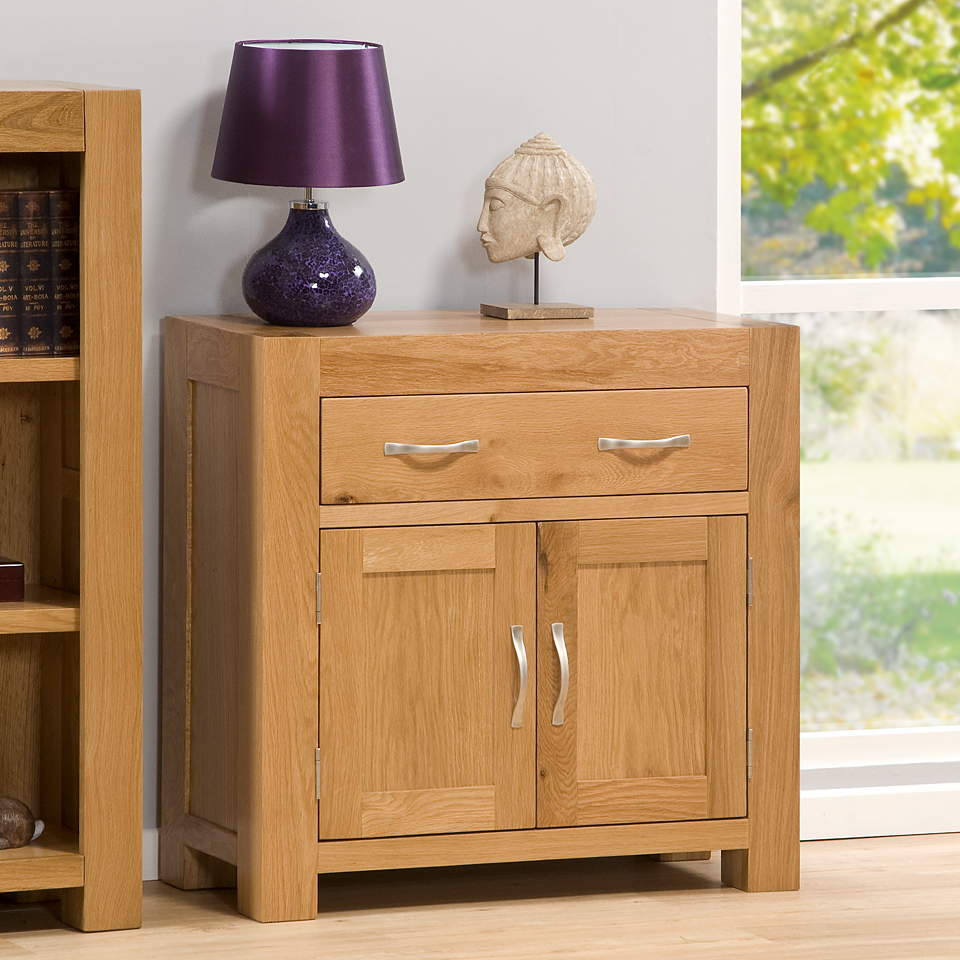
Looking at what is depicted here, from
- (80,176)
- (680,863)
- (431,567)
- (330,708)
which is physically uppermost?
(80,176)

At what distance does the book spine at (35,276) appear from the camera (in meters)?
2.37

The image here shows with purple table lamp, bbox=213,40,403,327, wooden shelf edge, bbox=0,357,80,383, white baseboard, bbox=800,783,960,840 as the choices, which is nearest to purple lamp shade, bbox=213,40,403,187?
purple table lamp, bbox=213,40,403,327

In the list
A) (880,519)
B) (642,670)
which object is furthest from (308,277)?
(880,519)

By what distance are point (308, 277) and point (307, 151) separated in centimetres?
19

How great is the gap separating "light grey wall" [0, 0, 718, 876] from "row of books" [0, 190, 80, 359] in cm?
33

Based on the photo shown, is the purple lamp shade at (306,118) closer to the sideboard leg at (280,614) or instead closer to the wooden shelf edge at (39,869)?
the sideboard leg at (280,614)

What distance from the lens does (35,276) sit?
2383mm

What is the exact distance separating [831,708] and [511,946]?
110 centimetres

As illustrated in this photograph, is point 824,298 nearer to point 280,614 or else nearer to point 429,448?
point 429,448

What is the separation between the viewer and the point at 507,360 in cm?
247

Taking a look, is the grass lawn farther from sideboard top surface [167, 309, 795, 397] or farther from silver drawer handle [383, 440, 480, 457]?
silver drawer handle [383, 440, 480, 457]

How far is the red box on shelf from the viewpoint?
2.46 m

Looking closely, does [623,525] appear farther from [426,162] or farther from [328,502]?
[426,162]

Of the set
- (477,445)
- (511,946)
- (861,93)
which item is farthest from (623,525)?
(861,93)
